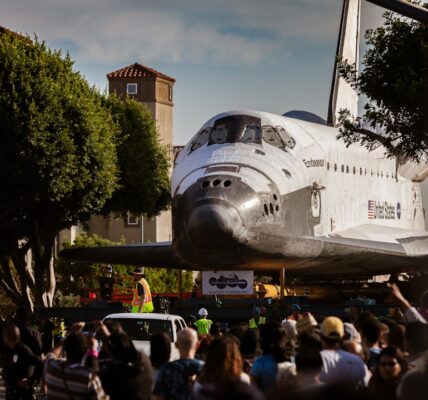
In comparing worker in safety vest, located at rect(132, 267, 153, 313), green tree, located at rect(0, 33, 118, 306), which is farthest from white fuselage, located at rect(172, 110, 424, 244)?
green tree, located at rect(0, 33, 118, 306)

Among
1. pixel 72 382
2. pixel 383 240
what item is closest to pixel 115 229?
pixel 383 240

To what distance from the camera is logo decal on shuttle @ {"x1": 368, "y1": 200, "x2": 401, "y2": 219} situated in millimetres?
36688

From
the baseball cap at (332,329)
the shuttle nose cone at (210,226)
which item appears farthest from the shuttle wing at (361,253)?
the baseball cap at (332,329)

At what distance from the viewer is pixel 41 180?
42.2 m

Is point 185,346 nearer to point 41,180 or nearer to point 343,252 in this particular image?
point 343,252

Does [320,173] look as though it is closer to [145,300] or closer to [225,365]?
[145,300]

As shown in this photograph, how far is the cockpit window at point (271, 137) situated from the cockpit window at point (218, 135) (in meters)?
0.96

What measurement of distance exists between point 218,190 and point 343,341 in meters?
14.4

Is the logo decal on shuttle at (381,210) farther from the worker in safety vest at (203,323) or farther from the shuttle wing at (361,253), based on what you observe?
the worker in safety vest at (203,323)

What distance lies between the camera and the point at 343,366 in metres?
11.3

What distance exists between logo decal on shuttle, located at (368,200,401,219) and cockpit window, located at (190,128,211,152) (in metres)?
7.53

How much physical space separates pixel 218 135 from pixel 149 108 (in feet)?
224

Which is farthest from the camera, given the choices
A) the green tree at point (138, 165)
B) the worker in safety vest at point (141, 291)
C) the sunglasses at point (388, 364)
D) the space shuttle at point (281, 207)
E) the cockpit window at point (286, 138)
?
the green tree at point (138, 165)

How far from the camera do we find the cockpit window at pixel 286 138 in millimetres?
30775
